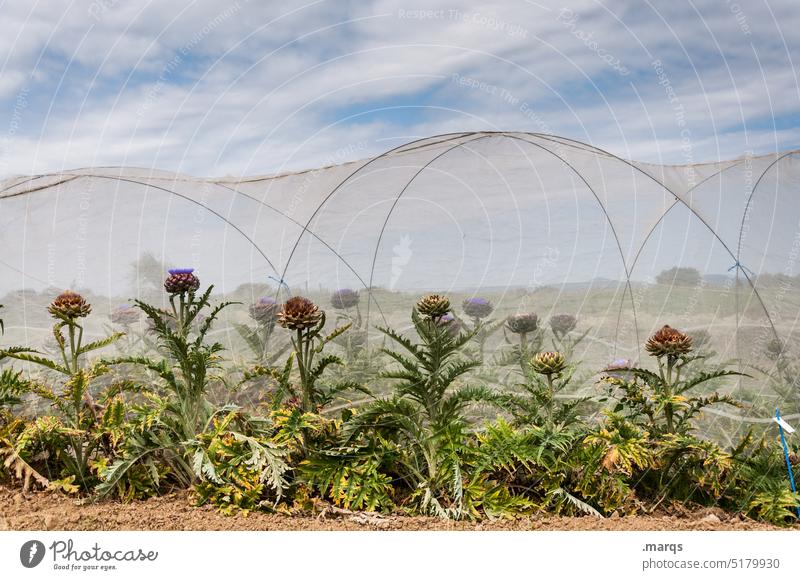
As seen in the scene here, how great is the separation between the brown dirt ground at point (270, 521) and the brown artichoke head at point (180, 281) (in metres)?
1.50

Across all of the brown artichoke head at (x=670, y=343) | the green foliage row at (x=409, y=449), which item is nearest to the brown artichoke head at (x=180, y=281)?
the green foliage row at (x=409, y=449)

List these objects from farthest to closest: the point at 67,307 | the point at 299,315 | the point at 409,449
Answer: the point at 67,307
the point at 409,449
the point at 299,315

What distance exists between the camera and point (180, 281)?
577 cm

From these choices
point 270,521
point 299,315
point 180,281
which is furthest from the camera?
point 180,281

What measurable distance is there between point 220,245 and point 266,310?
39.0 inches

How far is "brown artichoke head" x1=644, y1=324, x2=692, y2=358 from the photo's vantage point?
18.3 feet

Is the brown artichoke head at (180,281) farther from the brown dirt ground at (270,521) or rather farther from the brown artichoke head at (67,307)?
the brown dirt ground at (270,521)

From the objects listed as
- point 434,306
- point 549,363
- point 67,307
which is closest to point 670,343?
point 549,363

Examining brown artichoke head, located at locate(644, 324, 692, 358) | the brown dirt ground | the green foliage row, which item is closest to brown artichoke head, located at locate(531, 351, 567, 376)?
the green foliage row

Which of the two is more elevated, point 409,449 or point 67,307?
point 67,307

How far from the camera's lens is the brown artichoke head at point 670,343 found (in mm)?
5574

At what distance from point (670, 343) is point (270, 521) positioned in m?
2.96

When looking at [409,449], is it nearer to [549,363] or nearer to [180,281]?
[549,363]

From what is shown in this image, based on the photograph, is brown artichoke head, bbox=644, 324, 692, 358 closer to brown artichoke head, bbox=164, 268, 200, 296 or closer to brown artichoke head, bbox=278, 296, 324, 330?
brown artichoke head, bbox=278, 296, 324, 330
